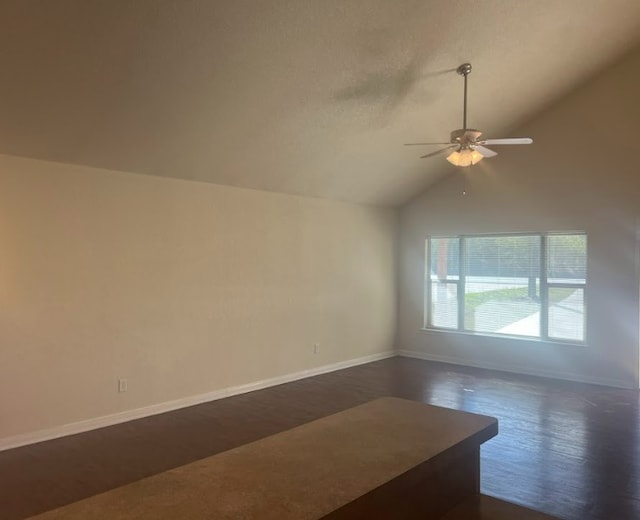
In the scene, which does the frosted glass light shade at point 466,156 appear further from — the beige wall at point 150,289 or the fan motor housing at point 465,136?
the beige wall at point 150,289

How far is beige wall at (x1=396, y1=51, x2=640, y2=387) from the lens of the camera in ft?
19.9

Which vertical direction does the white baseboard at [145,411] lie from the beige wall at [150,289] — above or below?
below

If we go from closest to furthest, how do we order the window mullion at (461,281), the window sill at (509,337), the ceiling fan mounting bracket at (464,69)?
the ceiling fan mounting bracket at (464,69) → the window sill at (509,337) → the window mullion at (461,281)

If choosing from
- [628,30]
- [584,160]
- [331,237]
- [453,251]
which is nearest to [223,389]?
[331,237]

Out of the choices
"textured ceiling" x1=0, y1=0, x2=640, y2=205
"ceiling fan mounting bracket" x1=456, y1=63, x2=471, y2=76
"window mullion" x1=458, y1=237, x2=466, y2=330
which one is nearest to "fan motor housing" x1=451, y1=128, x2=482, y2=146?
"textured ceiling" x1=0, y1=0, x2=640, y2=205

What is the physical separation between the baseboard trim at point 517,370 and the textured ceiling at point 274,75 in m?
3.22

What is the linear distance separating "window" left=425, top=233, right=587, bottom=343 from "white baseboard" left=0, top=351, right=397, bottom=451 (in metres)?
2.04

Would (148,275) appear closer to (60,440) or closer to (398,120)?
(60,440)

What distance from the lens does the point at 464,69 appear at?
491cm

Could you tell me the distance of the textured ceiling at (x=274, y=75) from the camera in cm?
328

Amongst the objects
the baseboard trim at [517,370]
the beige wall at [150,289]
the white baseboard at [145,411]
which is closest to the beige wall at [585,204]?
the baseboard trim at [517,370]

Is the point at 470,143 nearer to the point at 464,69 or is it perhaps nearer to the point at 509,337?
the point at 464,69

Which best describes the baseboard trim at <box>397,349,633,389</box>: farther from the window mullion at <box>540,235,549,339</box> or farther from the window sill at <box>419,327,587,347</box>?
the window mullion at <box>540,235,549,339</box>

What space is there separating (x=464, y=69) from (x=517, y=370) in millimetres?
4131
